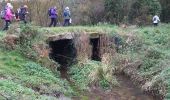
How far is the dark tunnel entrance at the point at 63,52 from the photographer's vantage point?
25439 millimetres

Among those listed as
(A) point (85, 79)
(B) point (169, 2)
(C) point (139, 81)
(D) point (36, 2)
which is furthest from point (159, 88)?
(B) point (169, 2)

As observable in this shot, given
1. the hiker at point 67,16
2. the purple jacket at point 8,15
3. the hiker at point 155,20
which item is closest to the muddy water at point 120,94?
the purple jacket at point 8,15

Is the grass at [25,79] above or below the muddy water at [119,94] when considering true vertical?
above

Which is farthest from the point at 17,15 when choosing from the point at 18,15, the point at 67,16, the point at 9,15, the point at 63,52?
the point at 63,52

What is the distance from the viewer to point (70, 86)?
71.3 feet

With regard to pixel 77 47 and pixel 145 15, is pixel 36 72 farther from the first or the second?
pixel 145 15

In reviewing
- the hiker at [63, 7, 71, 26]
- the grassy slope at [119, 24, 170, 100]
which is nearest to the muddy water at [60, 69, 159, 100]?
the grassy slope at [119, 24, 170, 100]

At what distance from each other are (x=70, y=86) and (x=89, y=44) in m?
4.32

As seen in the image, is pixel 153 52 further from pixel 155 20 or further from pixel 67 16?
pixel 155 20

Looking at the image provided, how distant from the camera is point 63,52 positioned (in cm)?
2703

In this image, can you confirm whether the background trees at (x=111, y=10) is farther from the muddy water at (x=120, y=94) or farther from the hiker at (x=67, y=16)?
the muddy water at (x=120, y=94)

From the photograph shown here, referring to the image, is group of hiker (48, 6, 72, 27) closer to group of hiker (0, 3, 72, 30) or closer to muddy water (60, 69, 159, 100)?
group of hiker (0, 3, 72, 30)

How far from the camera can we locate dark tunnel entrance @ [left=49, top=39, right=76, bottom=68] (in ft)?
83.5

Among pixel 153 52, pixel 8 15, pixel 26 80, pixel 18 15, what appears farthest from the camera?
pixel 18 15
